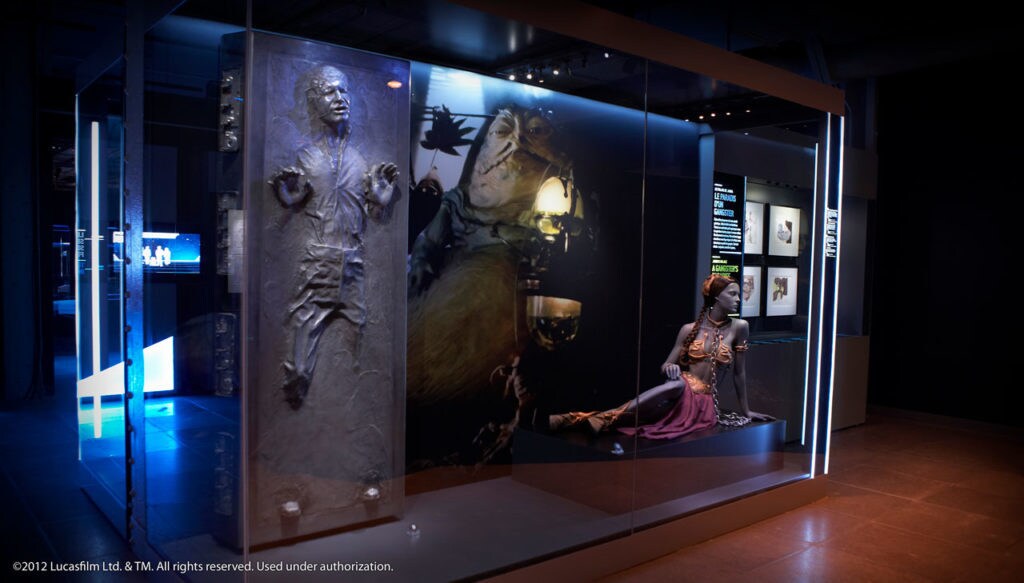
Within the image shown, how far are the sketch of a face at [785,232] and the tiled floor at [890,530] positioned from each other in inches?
79.3

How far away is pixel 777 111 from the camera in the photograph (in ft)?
17.6

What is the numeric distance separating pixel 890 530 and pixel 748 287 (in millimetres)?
2293

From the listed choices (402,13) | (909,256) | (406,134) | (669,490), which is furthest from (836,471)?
(402,13)

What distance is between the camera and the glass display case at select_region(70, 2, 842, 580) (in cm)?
345

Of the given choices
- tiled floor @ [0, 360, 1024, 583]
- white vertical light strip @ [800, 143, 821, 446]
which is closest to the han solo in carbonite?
tiled floor @ [0, 360, 1024, 583]

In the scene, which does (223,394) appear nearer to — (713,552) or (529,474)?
(529,474)

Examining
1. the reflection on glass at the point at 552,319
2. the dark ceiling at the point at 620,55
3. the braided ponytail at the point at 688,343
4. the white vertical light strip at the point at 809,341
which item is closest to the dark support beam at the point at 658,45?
the dark ceiling at the point at 620,55

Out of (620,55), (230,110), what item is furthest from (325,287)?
(620,55)

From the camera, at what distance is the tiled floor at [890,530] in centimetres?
417

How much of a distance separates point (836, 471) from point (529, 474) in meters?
3.09

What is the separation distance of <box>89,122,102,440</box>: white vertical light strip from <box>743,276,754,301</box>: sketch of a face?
4936mm

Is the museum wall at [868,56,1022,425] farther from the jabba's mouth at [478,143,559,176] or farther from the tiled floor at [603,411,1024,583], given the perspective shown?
the jabba's mouth at [478,143,559,176]

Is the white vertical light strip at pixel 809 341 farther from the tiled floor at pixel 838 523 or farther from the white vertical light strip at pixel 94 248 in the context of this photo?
the white vertical light strip at pixel 94 248

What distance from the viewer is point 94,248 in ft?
15.5
